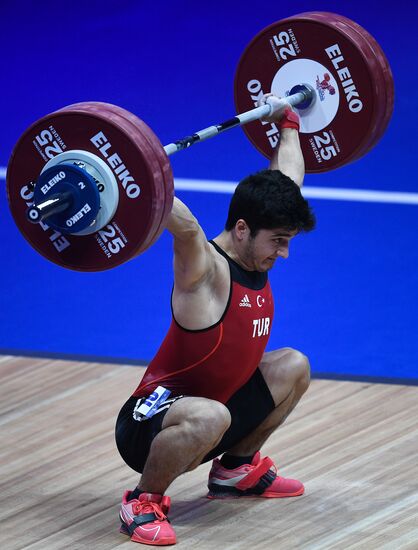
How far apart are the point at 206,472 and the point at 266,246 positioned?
0.93 meters

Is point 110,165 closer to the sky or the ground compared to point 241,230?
closer to the sky

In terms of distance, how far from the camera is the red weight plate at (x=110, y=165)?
3.31 m

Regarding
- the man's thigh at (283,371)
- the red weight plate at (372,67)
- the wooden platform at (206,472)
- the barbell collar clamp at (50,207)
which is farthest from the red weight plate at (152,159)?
the red weight plate at (372,67)

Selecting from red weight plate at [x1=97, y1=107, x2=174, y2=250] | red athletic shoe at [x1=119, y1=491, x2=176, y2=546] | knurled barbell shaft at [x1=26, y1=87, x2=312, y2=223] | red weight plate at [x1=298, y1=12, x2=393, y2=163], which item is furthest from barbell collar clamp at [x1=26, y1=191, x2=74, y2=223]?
red weight plate at [x1=298, y1=12, x2=393, y2=163]

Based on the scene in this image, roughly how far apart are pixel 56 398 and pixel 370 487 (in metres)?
1.44

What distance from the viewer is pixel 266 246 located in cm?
370

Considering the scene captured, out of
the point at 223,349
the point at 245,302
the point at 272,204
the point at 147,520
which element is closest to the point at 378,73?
the point at 272,204

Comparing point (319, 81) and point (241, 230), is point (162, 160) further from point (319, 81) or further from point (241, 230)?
point (319, 81)

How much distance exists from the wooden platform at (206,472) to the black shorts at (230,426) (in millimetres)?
202

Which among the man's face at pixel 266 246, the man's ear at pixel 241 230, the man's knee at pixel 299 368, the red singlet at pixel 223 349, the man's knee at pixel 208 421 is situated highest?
the man's ear at pixel 241 230

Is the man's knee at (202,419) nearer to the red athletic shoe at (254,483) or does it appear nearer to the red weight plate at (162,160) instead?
the red athletic shoe at (254,483)

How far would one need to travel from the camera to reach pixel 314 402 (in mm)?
4863

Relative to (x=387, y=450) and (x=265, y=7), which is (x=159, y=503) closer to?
(x=387, y=450)

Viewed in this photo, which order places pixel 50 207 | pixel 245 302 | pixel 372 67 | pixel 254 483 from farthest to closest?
pixel 372 67, pixel 254 483, pixel 245 302, pixel 50 207
